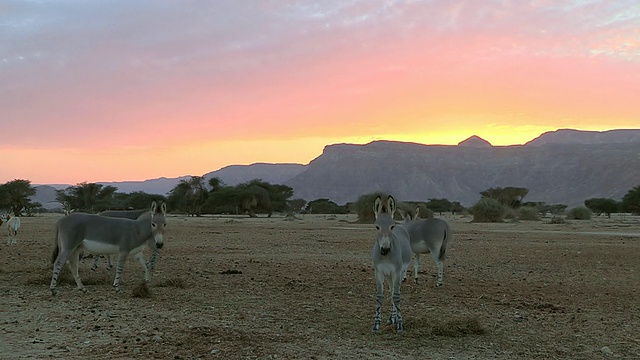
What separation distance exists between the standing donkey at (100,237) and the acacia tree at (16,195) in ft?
212

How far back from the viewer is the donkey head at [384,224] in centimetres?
824

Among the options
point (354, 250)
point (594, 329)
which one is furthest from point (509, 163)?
point (594, 329)

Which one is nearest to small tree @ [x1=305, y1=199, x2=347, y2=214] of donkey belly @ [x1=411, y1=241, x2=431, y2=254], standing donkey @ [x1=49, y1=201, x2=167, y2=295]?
donkey belly @ [x1=411, y1=241, x2=431, y2=254]

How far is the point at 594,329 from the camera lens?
30.0 feet

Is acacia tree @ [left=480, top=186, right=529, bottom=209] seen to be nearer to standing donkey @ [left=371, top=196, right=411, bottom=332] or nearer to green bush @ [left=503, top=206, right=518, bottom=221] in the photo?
green bush @ [left=503, top=206, right=518, bottom=221]

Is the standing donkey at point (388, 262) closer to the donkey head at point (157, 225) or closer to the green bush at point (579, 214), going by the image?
the donkey head at point (157, 225)

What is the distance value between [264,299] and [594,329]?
20.6 feet

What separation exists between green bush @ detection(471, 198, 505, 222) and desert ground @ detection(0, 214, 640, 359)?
41862mm

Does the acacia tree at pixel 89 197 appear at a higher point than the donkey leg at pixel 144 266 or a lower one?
higher

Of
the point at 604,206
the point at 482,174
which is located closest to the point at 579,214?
the point at 604,206

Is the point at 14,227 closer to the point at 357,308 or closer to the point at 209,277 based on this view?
the point at 209,277

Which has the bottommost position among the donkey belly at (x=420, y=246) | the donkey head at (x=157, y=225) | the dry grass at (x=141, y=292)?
the dry grass at (x=141, y=292)

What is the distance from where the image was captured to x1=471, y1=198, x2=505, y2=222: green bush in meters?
58.4

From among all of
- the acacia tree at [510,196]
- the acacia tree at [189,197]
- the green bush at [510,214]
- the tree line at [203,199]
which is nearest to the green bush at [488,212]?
the tree line at [203,199]
